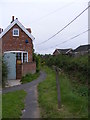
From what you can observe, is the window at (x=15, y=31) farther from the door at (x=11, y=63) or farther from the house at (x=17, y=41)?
the door at (x=11, y=63)

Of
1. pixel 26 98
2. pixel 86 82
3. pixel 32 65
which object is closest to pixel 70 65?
pixel 32 65

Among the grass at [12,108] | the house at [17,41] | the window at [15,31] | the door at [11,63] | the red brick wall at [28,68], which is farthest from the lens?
the window at [15,31]

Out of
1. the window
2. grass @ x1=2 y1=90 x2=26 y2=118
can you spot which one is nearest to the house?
the window

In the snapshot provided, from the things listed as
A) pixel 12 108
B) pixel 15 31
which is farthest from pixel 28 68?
pixel 12 108

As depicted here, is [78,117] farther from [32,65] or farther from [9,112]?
[32,65]

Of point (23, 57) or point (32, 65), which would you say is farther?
point (23, 57)

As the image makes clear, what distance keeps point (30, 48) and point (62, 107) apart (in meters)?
17.9

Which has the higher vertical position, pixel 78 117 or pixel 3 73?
pixel 3 73

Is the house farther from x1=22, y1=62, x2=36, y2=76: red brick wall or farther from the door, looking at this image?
the door

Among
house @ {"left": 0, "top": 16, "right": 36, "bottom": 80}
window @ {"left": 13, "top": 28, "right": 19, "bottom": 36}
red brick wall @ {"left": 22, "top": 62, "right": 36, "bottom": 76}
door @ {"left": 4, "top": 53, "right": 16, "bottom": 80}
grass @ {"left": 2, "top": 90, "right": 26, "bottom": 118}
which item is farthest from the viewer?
window @ {"left": 13, "top": 28, "right": 19, "bottom": 36}

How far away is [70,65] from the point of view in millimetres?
23328

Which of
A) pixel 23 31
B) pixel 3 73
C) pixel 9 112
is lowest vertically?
pixel 9 112

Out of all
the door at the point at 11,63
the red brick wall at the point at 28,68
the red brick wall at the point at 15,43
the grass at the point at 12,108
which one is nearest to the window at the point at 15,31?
the red brick wall at the point at 15,43

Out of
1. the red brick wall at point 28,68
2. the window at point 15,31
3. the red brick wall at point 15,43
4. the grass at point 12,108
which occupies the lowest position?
the grass at point 12,108
